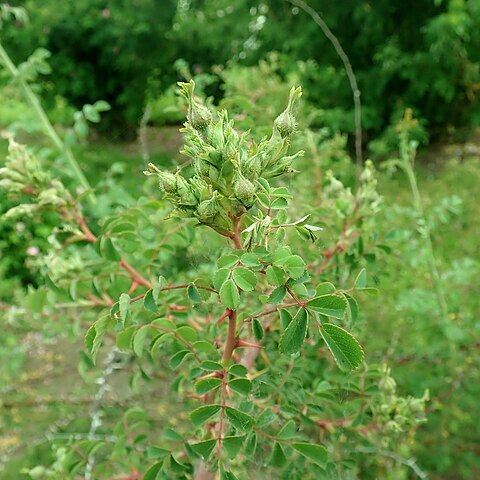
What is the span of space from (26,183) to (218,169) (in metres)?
0.54

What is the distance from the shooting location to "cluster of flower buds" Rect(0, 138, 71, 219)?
1021mm

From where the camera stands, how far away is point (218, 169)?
65cm

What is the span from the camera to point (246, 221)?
2.55 ft

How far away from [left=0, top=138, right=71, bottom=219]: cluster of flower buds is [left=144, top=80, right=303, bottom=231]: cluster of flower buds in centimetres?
42

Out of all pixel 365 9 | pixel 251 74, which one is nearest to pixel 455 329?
pixel 251 74

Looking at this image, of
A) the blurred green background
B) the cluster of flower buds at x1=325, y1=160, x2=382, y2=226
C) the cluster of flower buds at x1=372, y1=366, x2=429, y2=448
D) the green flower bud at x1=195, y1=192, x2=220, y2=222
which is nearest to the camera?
the green flower bud at x1=195, y1=192, x2=220, y2=222

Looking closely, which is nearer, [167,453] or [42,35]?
[167,453]

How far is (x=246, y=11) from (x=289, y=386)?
5.71m

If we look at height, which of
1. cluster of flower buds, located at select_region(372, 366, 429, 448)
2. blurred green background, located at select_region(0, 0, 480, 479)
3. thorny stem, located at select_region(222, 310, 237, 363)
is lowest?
blurred green background, located at select_region(0, 0, 480, 479)

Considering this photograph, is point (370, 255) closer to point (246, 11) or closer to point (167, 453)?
point (167, 453)

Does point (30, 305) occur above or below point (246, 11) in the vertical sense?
above

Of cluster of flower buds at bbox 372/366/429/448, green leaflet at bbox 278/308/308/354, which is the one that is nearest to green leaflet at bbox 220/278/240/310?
green leaflet at bbox 278/308/308/354

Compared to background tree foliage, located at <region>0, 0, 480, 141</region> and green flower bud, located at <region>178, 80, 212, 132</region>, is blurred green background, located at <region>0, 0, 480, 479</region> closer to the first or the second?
background tree foliage, located at <region>0, 0, 480, 141</region>

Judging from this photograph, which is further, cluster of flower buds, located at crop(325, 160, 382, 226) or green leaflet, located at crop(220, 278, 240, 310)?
cluster of flower buds, located at crop(325, 160, 382, 226)
